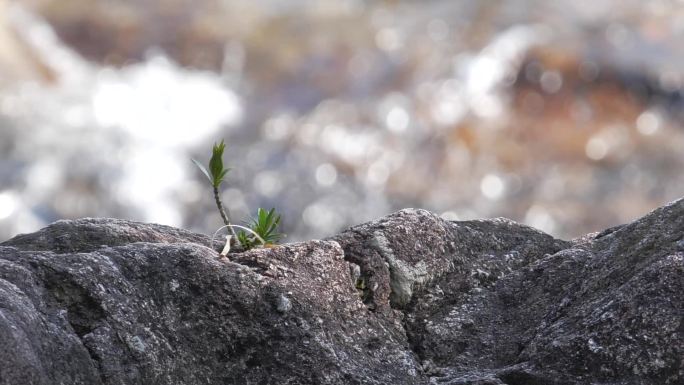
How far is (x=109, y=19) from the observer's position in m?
64.7

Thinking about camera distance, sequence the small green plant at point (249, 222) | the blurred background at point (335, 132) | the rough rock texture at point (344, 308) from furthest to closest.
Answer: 1. the blurred background at point (335, 132)
2. the small green plant at point (249, 222)
3. the rough rock texture at point (344, 308)

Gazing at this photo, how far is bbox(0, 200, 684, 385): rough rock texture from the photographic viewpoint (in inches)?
235

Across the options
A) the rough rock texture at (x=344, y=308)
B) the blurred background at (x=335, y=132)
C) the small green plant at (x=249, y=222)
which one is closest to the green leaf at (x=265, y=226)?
the small green plant at (x=249, y=222)

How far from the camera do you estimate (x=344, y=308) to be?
22.5ft

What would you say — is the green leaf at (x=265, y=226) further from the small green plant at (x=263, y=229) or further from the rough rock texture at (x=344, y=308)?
the rough rock texture at (x=344, y=308)

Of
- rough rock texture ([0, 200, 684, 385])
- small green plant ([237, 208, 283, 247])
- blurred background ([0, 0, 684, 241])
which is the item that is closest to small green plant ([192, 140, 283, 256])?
small green plant ([237, 208, 283, 247])

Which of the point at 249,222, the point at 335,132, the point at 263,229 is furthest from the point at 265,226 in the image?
the point at 335,132

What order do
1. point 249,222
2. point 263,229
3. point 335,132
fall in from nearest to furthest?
point 263,229
point 249,222
point 335,132

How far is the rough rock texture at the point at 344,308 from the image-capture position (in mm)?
5973

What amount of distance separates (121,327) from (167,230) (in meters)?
1.62

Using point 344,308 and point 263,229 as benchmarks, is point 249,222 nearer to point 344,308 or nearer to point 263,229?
point 263,229

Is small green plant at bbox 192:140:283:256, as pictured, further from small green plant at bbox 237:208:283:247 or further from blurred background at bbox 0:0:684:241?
blurred background at bbox 0:0:684:241

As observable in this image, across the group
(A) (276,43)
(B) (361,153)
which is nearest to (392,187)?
(B) (361,153)

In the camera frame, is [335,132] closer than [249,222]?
No
